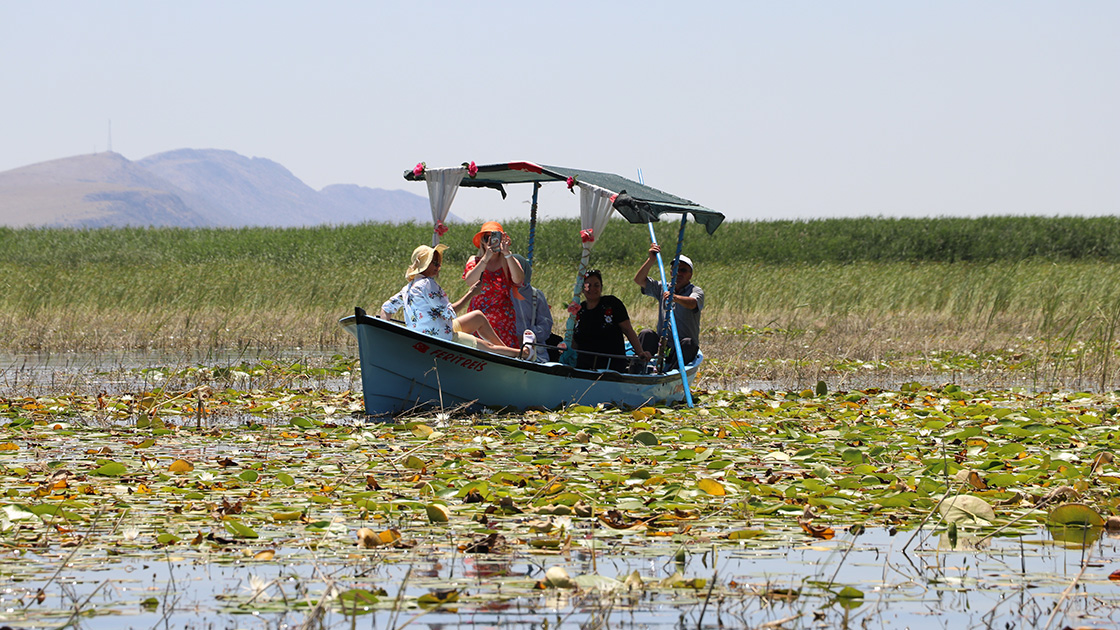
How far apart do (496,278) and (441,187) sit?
1.00m

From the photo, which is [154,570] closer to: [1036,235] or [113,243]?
[113,243]

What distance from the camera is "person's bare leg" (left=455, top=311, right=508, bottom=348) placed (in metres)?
9.90

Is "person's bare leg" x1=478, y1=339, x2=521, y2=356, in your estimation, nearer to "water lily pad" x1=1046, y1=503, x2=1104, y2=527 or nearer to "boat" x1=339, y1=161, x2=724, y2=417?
"boat" x1=339, y1=161, x2=724, y2=417

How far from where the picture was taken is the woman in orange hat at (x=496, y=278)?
9953mm

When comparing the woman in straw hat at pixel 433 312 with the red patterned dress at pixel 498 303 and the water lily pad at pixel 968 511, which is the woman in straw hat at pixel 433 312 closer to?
the red patterned dress at pixel 498 303

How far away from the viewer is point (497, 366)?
31.1 ft

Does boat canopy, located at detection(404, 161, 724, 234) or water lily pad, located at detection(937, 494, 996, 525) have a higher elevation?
boat canopy, located at detection(404, 161, 724, 234)

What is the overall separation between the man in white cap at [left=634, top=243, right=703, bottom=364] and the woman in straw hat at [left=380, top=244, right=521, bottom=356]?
1796 millimetres

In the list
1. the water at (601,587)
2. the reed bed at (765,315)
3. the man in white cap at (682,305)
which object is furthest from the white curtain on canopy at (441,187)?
the water at (601,587)

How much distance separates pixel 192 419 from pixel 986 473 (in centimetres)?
612

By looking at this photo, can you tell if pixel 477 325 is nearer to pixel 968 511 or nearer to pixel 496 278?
pixel 496 278

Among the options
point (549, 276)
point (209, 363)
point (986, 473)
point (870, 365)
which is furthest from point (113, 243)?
point (986, 473)

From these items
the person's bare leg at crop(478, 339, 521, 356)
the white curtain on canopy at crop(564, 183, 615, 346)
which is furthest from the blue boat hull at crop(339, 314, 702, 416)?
the white curtain on canopy at crop(564, 183, 615, 346)

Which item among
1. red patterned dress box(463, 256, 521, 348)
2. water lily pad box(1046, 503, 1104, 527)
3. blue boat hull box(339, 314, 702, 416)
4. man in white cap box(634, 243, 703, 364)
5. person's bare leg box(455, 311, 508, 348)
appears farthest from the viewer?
man in white cap box(634, 243, 703, 364)
